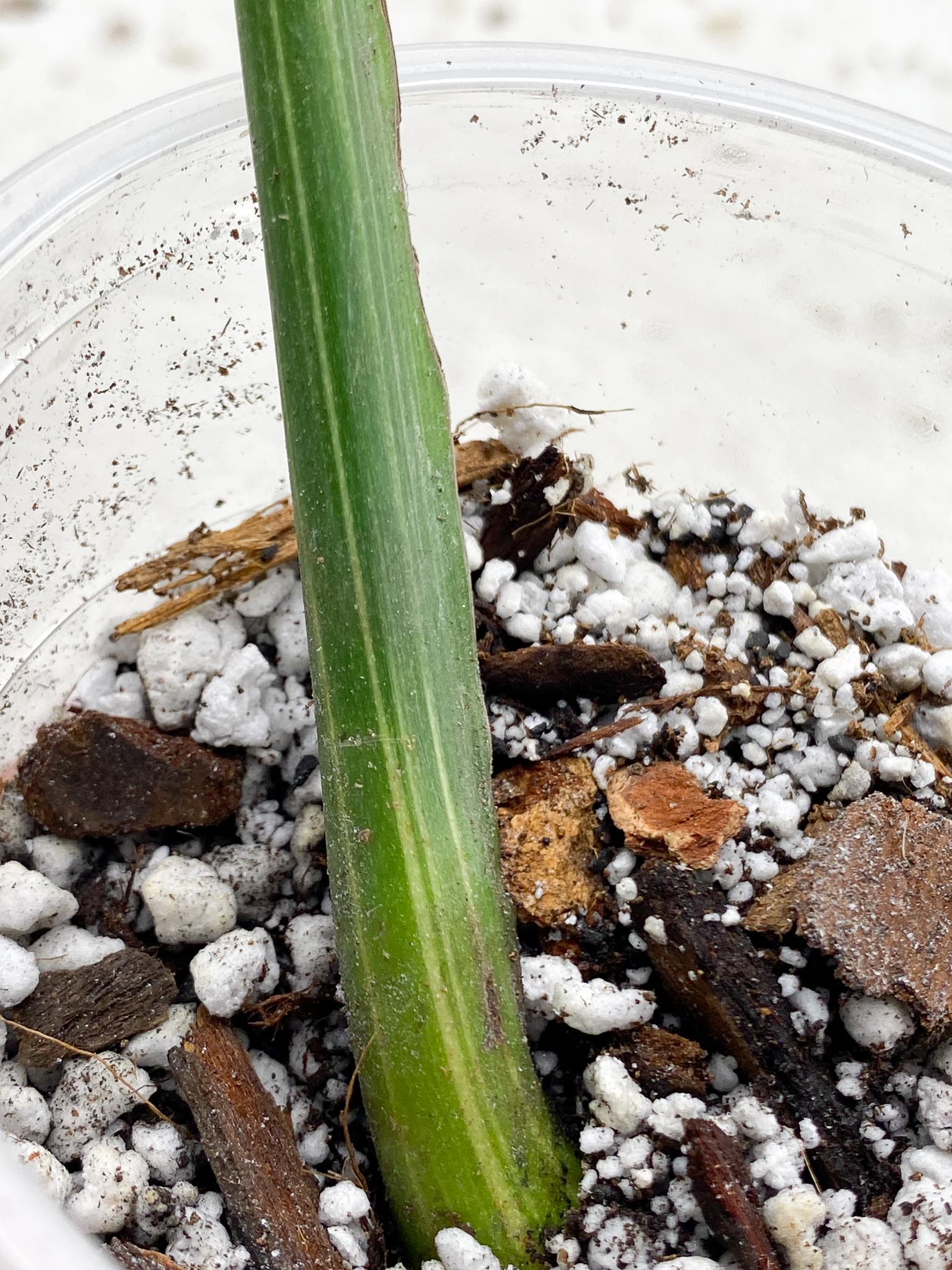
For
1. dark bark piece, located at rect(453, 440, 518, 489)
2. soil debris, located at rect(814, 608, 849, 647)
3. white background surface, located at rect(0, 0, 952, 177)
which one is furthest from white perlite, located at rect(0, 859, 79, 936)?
white background surface, located at rect(0, 0, 952, 177)

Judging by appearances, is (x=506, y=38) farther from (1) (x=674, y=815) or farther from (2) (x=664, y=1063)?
(2) (x=664, y=1063)

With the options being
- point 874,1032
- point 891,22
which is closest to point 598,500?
point 874,1032

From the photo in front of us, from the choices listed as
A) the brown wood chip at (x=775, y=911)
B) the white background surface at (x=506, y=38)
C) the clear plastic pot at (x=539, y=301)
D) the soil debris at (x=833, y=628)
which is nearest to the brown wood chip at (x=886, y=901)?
the brown wood chip at (x=775, y=911)

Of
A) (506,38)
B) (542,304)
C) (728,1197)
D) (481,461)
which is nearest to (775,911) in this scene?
(728,1197)

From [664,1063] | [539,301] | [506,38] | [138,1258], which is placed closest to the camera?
[138,1258]

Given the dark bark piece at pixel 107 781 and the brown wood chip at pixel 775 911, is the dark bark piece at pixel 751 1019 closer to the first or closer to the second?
the brown wood chip at pixel 775 911

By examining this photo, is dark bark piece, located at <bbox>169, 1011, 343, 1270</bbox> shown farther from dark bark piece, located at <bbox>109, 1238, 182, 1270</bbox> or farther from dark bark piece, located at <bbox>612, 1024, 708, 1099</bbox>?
dark bark piece, located at <bbox>612, 1024, 708, 1099</bbox>

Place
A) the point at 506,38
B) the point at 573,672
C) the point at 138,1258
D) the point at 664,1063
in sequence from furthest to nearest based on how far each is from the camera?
Answer: the point at 506,38 < the point at 573,672 < the point at 664,1063 < the point at 138,1258
